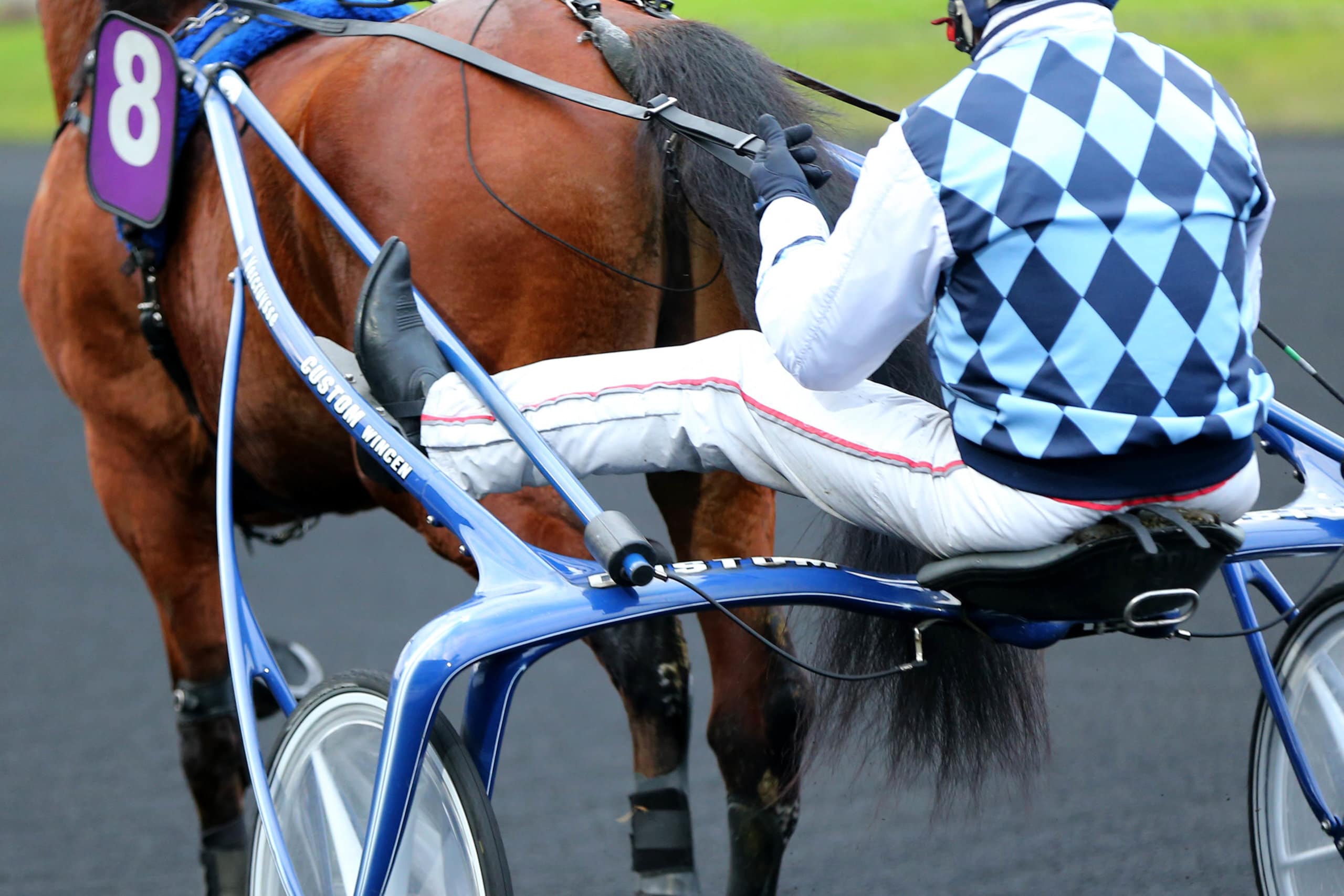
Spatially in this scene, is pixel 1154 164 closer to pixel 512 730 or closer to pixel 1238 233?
pixel 1238 233

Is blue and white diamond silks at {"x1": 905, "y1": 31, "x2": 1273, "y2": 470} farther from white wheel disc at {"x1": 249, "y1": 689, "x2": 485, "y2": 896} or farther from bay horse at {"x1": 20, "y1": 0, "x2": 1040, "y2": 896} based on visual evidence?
white wheel disc at {"x1": 249, "y1": 689, "x2": 485, "y2": 896}

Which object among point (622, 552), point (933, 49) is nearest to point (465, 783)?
point (622, 552)

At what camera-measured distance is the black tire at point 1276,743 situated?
6.26 feet

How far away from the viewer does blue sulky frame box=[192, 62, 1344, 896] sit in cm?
157

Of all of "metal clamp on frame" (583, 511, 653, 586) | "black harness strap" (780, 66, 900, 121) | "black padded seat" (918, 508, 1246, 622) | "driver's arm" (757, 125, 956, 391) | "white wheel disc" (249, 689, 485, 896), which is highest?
"black harness strap" (780, 66, 900, 121)

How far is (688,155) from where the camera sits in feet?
6.47

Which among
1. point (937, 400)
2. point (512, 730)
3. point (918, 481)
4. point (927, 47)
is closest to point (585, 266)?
point (937, 400)

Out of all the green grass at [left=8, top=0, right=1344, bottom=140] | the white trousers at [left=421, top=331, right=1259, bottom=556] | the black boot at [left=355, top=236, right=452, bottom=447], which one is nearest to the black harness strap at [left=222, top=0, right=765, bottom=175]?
the white trousers at [left=421, top=331, right=1259, bottom=556]

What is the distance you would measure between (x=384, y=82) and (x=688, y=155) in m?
0.48

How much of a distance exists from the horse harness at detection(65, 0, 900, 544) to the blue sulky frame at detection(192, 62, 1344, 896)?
28cm

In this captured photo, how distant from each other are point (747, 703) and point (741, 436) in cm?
66

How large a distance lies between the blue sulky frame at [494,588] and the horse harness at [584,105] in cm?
28

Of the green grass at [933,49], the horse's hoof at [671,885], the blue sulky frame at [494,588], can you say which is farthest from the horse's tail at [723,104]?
the green grass at [933,49]

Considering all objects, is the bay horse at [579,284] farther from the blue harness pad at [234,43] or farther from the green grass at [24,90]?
the green grass at [24,90]
